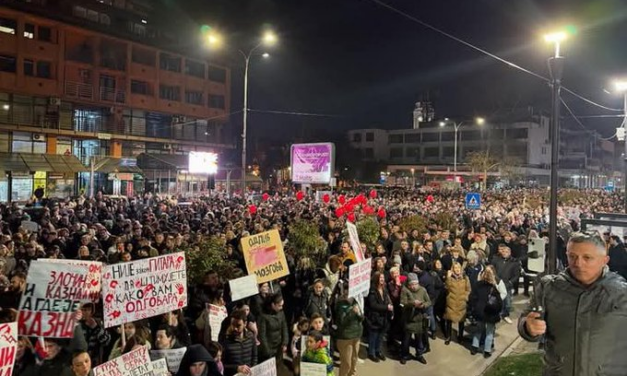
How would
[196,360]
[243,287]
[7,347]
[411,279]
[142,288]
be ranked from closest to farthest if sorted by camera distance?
[7,347] < [196,360] < [142,288] < [243,287] < [411,279]

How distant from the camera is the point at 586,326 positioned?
9.69 feet

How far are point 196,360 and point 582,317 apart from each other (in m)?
4.08

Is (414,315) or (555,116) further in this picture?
(555,116)

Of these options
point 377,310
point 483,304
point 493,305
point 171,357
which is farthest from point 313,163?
point 171,357

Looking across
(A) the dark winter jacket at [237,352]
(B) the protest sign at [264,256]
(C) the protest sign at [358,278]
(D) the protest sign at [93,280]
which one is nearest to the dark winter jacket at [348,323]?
(C) the protest sign at [358,278]

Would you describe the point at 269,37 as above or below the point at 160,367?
above

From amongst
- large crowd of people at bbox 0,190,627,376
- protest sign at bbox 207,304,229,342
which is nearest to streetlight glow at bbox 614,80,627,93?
large crowd of people at bbox 0,190,627,376

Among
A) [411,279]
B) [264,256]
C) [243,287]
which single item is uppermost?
[264,256]

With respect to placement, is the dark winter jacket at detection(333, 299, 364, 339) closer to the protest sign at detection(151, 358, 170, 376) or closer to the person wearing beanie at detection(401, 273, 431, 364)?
the person wearing beanie at detection(401, 273, 431, 364)

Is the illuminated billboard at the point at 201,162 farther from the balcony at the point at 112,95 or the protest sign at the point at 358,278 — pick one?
the protest sign at the point at 358,278

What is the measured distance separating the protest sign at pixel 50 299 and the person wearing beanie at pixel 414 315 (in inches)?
221

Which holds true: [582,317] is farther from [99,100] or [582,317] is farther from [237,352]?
[99,100]

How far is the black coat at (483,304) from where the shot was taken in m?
9.51

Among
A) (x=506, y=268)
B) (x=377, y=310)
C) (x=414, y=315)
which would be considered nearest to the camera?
(x=377, y=310)
